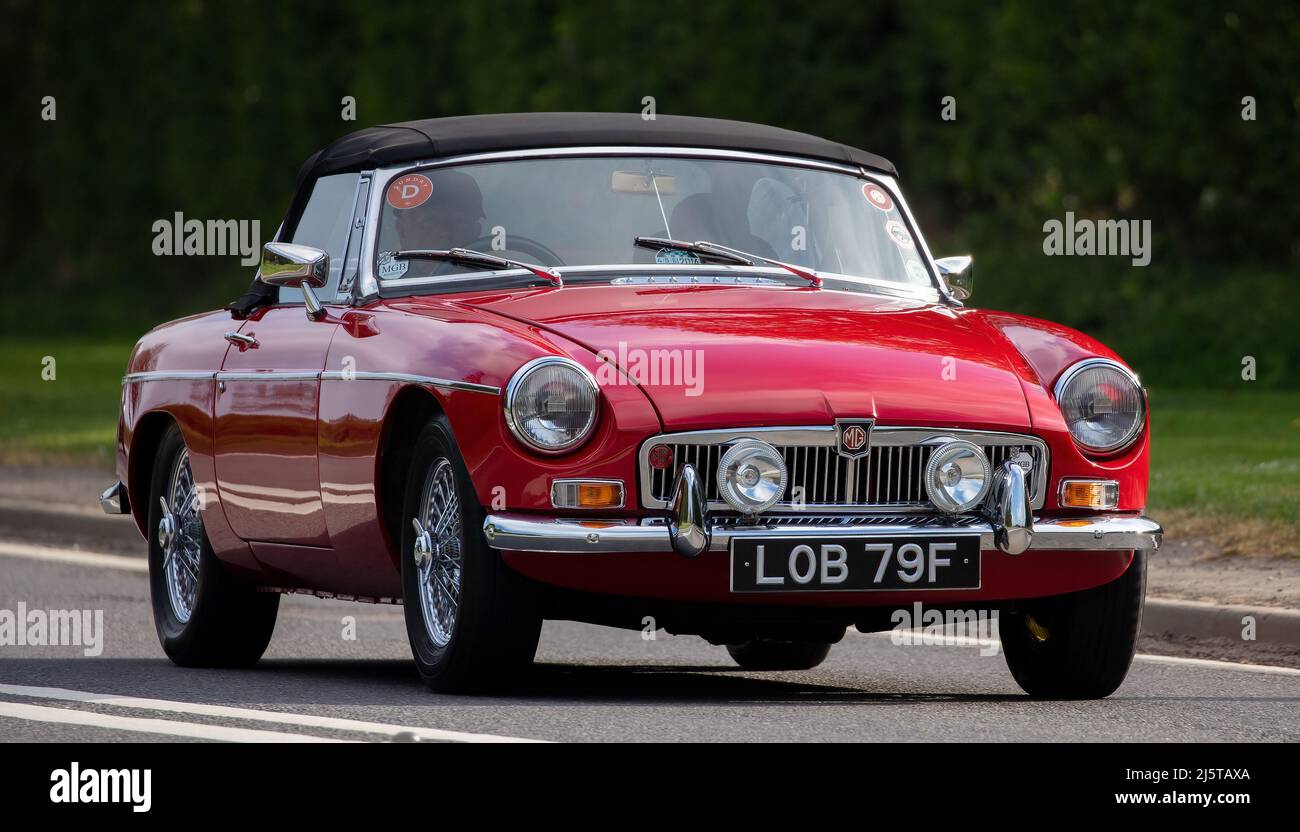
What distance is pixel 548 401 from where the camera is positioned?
690 centimetres

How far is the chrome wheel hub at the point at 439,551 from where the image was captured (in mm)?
7219

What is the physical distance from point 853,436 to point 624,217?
5.28 ft

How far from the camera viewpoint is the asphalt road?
6738 mm

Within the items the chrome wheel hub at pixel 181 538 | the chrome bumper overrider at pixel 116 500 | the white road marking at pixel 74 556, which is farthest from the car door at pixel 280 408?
the white road marking at pixel 74 556

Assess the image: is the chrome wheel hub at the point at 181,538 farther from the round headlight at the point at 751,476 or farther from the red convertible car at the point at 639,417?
the round headlight at the point at 751,476

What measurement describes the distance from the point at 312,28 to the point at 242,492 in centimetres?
3328

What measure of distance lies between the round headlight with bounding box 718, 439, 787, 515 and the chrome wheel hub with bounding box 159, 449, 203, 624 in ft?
9.23

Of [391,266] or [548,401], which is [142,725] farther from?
[391,266]

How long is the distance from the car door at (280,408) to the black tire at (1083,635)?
219 cm

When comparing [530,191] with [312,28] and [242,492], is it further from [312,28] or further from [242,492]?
[312,28]

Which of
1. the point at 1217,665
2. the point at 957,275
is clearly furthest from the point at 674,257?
the point at 1217,665
